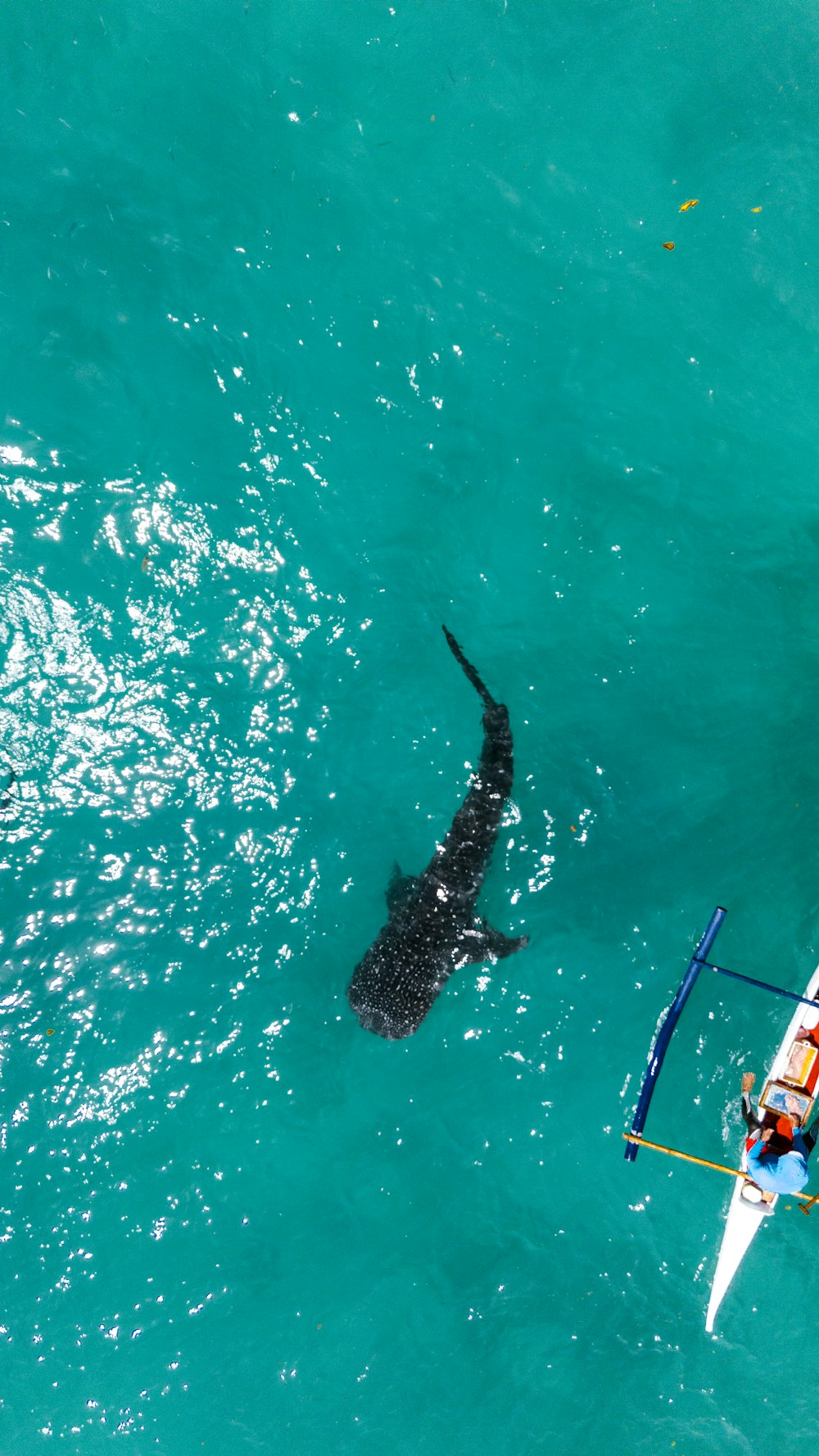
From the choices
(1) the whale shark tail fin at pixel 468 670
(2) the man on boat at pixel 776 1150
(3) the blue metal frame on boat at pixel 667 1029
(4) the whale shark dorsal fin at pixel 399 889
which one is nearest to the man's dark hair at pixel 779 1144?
(2) the man on boat at pixel 776 1150

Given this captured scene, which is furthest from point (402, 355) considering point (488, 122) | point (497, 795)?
point (497, 795)

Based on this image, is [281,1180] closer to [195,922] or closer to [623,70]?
[195,922]

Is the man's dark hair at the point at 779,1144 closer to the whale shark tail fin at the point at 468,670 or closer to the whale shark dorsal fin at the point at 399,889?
the whale shark dorsal fin at the point at 399,889

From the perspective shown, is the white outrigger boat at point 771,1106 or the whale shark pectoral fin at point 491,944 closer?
the white outrigger boat at point 771,1106

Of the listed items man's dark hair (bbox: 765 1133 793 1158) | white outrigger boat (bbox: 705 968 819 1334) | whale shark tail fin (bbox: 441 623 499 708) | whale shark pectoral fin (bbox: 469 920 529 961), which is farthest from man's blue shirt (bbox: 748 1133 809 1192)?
whale shark tail fin (bbox: 441 623 499 708)

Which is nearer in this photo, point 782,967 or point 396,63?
point 396,63

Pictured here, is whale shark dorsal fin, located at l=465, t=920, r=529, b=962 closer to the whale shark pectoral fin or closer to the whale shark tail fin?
the whale shark pectoral fin

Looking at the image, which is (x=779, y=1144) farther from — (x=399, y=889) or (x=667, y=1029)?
(x=399, y=889)
